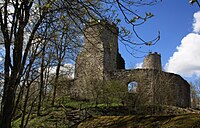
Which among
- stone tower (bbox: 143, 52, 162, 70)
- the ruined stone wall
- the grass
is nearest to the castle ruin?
the ruined stone wall

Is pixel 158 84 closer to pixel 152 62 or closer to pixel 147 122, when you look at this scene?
pixel 152 62

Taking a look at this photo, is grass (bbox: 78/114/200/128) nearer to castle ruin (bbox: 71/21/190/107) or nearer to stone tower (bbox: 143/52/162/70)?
castle ruin (bbox: 71/21/190/107)

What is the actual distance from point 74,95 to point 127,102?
6.31 meters

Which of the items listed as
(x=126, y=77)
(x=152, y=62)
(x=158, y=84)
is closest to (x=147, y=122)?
(x=158, y=84)

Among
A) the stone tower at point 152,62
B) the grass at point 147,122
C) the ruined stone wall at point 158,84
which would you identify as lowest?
the grass at point 147,122

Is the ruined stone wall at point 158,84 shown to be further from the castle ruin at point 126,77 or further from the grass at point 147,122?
the grass at point 147,122

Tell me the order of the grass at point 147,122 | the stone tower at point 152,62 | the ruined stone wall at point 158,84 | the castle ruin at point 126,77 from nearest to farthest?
the grass at point 147,122 < the ruined stone wall at point 158,84 < the castle ruin at point 126,77 < the stone tower at point 152,62

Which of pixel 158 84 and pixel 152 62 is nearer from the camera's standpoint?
pixel 158 84

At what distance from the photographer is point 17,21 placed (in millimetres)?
6000

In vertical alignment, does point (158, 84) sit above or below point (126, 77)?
below

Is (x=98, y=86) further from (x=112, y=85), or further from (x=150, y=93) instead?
(x=150, y=93)

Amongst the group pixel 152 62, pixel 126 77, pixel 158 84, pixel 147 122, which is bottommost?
pixel 147 122

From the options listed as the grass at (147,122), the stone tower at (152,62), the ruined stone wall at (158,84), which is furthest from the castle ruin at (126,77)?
the grass at (147,122)

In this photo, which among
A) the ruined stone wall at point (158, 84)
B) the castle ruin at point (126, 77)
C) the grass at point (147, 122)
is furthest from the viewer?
the castle ruin at point (126, 77)
